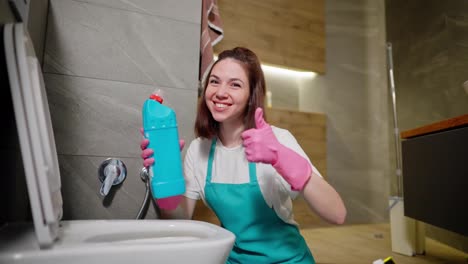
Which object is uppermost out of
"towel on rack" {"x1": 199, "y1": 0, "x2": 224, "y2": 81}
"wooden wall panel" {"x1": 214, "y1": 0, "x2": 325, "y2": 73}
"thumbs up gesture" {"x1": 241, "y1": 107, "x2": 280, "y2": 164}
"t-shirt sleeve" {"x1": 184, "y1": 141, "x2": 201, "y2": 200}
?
"wooden wall panel" {"x1": 214, "y1": 0, "x2": 325, "y2": 73}

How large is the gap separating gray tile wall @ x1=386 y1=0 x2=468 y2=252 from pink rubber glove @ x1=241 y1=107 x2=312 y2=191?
1.48 metres

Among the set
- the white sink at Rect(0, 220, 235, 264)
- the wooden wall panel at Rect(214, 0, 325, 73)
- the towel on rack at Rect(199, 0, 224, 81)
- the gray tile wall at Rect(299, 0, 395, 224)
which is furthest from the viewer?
the gray tile wall at Rect(299, 0, 395, 224)

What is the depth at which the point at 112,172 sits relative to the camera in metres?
0.89

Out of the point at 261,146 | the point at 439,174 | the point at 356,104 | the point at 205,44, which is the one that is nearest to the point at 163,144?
the point at 261,146

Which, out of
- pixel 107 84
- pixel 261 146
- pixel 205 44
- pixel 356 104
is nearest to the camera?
pixel 261 146

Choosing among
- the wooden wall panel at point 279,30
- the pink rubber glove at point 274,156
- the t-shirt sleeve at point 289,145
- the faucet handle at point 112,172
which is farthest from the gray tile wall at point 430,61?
the faucet handle at point 112,172

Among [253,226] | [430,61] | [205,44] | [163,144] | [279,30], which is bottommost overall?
[253,226]

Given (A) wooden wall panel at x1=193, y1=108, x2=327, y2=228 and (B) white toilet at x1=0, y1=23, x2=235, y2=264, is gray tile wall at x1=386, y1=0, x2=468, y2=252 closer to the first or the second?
(A) wooden wall panel at x1=193, y1=108, x2=327, y2=228

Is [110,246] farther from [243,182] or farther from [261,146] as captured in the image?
[243,182]

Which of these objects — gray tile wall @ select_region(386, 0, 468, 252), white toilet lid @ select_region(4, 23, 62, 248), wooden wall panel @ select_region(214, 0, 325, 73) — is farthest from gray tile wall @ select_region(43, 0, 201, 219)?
gray tile wall @ select_region(386, 0, 468, 252)

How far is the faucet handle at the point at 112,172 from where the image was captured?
88 cm

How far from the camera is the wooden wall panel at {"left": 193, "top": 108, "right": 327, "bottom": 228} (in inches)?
86.0

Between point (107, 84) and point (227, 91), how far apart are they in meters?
0.41

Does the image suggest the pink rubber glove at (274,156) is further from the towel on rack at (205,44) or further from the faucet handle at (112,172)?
the towel on rack at (205,44)
